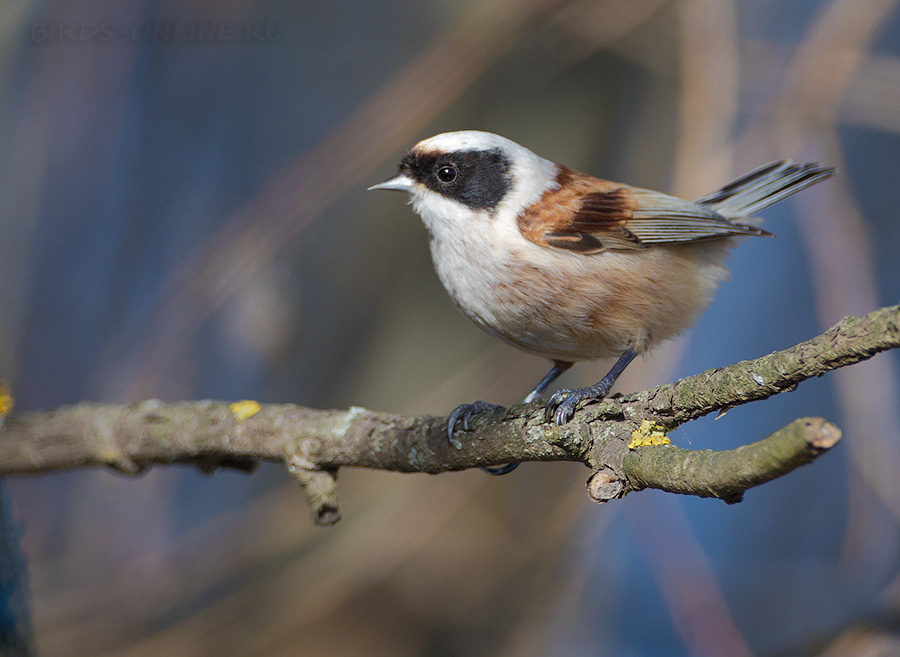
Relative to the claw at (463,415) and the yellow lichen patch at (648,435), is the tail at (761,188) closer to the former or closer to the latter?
the claw at (463,415)

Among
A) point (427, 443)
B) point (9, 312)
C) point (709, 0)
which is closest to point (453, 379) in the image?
point (427, 443)

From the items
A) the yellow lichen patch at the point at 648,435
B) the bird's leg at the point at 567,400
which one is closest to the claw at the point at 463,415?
the bird's leg at the point at 567,400

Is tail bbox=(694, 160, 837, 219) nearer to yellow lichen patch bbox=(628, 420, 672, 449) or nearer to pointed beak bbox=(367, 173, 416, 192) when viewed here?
pointed beak bbox=(367, 173, 416, 192)

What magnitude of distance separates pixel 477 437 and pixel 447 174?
50.0 inches

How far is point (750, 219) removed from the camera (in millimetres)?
3484

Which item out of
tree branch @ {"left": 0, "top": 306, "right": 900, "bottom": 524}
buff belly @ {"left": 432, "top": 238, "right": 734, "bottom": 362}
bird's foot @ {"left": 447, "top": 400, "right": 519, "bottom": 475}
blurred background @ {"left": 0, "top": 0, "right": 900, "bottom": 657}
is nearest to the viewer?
tree branch @ {"left": 0, "top": 306, "right": 900, "bottom": 524}

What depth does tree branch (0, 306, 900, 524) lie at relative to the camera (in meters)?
1.32

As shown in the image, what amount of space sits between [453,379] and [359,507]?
39.6 inches

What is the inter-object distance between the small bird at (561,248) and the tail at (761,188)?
1 cm

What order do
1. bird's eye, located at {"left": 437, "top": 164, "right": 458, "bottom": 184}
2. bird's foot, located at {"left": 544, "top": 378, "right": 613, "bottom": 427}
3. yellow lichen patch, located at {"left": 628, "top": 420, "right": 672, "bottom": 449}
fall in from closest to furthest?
yellow lichen patch, located at {"left": 628, "top": 420, "right": 672, "bottom": 449}, bird's foot, located at {"left": 544, "top": 378, "right": 613, "bottom": 427}, bird's eye, located at {"left": 437, "top": 164, "right": 458, "bottom": 184}

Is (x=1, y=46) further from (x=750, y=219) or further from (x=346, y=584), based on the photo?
(x=750, y=219)

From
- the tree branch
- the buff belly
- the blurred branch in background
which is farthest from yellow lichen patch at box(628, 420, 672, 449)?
the blurred branch in background

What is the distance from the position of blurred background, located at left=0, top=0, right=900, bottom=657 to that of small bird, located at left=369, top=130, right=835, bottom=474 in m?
0.81

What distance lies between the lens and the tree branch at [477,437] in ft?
4.32
